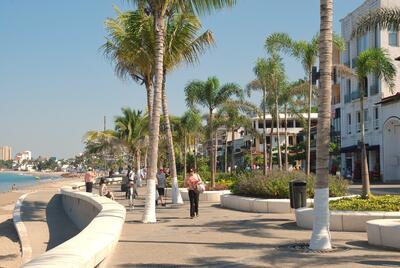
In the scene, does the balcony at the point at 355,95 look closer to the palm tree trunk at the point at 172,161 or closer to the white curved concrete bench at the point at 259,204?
the palm tree trunk at the point at 172,161

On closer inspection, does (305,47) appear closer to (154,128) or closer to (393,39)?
(154,128)

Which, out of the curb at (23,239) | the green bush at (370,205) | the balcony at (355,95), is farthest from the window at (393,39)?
the green bush at (370,205)

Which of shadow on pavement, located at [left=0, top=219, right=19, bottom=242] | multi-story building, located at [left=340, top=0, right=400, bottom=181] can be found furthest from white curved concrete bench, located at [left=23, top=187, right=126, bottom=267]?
multi-story building, located at [left=340, top=0, right=400, bottom=181]

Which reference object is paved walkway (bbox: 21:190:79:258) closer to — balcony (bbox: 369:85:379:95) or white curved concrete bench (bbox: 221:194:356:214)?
white curved concrete bench (bbox: 221:194:356:214)

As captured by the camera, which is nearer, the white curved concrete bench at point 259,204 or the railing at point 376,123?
the white curved concrete bench at point 259,204

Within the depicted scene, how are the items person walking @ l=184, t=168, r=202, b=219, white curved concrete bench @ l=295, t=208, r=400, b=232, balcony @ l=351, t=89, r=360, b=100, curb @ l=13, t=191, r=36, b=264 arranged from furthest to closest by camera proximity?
balcony @ l=351, t=89, r=360, b=100 → person walking @ l=184, t=168, r=202, b=219 → curb @ l=13, t=191, r=36, b=264 → white curved concrete bench @ l=295, t=208, r=400, b=232

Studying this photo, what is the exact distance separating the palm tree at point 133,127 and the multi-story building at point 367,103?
1891 cm

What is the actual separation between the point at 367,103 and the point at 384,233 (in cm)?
4140

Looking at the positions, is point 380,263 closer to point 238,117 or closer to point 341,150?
point 238,117

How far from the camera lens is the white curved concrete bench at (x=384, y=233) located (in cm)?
1070

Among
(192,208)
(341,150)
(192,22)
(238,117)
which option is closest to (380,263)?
(192,208)

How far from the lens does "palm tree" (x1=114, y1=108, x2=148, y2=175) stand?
56781mm

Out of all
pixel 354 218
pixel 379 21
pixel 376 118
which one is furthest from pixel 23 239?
pixel 376 118

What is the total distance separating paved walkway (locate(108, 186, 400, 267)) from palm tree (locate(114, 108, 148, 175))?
130 feet
